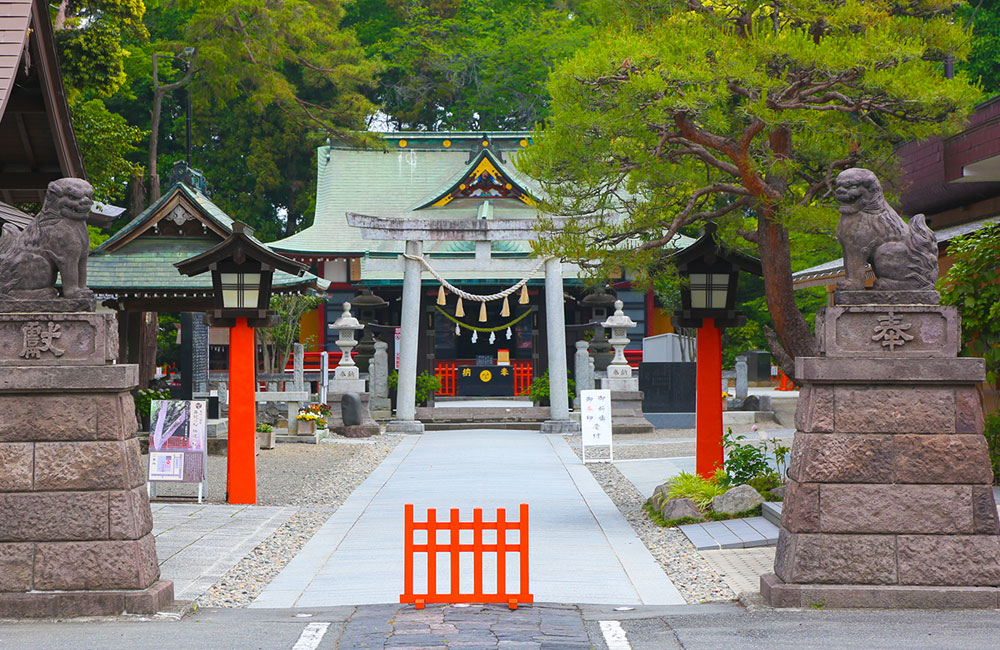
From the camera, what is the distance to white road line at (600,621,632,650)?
6461mm

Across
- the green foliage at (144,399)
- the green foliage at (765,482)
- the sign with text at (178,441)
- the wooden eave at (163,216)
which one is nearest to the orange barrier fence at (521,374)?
the wooden eave at (163,216)

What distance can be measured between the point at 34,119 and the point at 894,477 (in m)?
10.2

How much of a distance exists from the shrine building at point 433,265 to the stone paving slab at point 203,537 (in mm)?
15316

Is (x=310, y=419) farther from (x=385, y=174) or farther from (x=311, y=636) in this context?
(x=311, y=636)

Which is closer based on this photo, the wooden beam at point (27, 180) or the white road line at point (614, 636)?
the white road line at point (614, 636)

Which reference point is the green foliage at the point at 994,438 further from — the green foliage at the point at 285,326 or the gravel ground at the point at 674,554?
the green foliage at the point at 285,326

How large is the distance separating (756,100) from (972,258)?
11.7 feet

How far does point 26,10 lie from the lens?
11016 mm

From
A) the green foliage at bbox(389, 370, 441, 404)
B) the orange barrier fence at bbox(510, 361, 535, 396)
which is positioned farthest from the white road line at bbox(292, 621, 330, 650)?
the orange barrier fence at bbox(510, 361, 535, 396)

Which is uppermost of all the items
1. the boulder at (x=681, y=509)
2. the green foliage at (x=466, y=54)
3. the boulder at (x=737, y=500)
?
the green foliage at (x=466, y=54)

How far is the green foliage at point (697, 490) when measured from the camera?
463 inches

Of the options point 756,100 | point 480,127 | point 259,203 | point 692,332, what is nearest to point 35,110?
point 756,100

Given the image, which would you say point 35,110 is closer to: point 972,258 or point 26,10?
point 26,10

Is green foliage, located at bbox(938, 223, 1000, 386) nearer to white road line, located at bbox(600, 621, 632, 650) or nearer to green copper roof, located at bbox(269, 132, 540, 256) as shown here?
white road line, located at bbox(600, 621, 632, 650)
